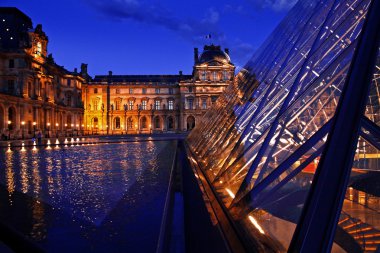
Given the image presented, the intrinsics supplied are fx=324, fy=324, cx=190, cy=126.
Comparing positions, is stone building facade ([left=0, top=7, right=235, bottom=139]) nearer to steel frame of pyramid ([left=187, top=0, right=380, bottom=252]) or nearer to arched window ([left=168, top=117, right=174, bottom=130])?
arched window ([left=168, top=117, right=174, bottom=130])

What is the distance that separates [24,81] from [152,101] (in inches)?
1519

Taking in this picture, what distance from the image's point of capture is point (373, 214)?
2.21m

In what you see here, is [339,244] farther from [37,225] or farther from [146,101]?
[146,101]

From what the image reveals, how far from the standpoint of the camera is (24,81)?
46.3 meters

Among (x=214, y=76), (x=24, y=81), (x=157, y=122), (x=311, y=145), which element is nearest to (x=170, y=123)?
(x=157, y=122)

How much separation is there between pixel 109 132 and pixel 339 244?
80379 millimetres

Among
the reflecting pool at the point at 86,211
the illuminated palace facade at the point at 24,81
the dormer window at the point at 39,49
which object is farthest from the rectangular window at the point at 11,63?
the reflecting pool at the point at 86,211

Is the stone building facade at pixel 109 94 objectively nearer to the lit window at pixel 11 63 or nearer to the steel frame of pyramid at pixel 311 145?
the lit window at pixel 11 63

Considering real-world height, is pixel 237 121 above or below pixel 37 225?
above

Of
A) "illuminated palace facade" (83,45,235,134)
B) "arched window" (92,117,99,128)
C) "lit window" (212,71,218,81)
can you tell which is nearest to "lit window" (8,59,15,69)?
"illuminated palace facade" (83,45,235,134)

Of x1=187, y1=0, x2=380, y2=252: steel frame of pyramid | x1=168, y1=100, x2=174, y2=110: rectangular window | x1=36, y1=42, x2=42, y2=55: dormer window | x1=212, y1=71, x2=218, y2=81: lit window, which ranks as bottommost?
x1=187, y1=0, x2=380, y2=252: steel frame of pyramid

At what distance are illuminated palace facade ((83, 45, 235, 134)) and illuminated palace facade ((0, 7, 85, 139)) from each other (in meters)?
21.7

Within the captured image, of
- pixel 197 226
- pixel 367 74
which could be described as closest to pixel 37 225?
pixel 197 226

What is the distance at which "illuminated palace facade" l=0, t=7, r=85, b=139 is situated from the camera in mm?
43781
